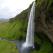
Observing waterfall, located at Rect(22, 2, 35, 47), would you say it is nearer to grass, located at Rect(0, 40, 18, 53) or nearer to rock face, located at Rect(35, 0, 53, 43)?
rock face, located at Rect(35, 0, 53, 43)

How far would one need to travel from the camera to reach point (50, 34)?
58.5 meters

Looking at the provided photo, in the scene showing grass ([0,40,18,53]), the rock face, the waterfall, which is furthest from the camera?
the waterfall

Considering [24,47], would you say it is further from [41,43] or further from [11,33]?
[11,33]

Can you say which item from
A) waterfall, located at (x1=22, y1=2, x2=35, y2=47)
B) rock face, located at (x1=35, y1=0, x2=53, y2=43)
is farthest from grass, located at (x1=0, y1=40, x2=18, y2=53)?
rock face, located at (x1=35, y1=0, x2=53, y2=43)

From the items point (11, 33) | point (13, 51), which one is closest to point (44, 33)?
point (13, 51)

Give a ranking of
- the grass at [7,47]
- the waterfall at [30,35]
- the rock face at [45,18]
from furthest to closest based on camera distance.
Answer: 1. the waterfall at [30,35]
2. the rock face at [45,18]
3. the grass at [7,47]

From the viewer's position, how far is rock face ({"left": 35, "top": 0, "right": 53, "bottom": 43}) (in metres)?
59.7

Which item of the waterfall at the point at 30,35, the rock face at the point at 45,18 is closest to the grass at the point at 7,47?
the waterfall at the point at 30,35

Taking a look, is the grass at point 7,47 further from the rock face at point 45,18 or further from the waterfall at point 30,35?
the rock face at point 45,18

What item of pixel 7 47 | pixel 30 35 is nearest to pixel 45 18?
pixel 30 35

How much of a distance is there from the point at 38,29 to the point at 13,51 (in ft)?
37.9

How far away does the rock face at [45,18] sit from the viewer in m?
59.7

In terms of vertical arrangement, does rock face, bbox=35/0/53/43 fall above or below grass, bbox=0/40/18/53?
above

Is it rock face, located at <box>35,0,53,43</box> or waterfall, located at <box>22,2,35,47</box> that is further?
waterfall, located at <box>22,2,35,47</box>
